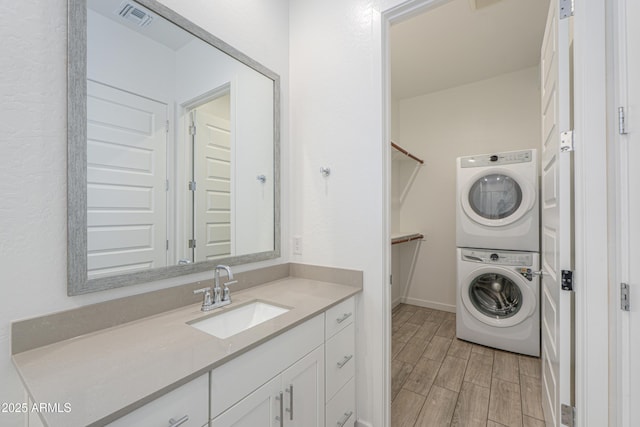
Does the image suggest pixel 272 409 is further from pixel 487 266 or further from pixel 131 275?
pixel 487 266

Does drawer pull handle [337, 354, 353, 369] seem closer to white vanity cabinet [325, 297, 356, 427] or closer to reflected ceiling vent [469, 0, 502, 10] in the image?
white vanity cabinet [325, 297, 356, 427]

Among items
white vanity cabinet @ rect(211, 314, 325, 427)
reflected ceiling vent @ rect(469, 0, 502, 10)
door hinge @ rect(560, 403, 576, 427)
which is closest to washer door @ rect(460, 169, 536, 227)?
reflected ceiling vent @ rect(469, 0, 502, 10)

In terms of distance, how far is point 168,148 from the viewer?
126cm

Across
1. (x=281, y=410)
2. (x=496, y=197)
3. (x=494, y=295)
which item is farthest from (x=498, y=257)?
(x=281, y=410)

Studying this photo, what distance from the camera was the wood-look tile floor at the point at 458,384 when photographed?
166cm

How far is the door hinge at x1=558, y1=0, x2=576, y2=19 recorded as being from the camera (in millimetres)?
1028

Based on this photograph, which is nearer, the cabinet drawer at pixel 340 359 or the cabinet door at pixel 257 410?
the cabinet door at pixel 257 410

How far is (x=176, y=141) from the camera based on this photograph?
4.25ft

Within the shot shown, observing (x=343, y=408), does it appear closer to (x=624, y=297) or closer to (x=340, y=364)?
(x=340, y=364)

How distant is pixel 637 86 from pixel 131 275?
6.09 feet

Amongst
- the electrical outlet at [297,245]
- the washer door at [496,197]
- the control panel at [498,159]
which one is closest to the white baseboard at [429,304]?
the washer door at [496,197]

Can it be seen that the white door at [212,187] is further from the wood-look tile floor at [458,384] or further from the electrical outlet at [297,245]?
the wood-look tile floor at [458,384]

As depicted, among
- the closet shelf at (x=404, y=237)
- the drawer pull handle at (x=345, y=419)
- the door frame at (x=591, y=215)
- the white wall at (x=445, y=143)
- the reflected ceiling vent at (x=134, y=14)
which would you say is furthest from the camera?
the white wall at (x=445, y=143)

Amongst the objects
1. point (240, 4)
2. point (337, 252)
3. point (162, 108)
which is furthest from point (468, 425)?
point (240, 4)
